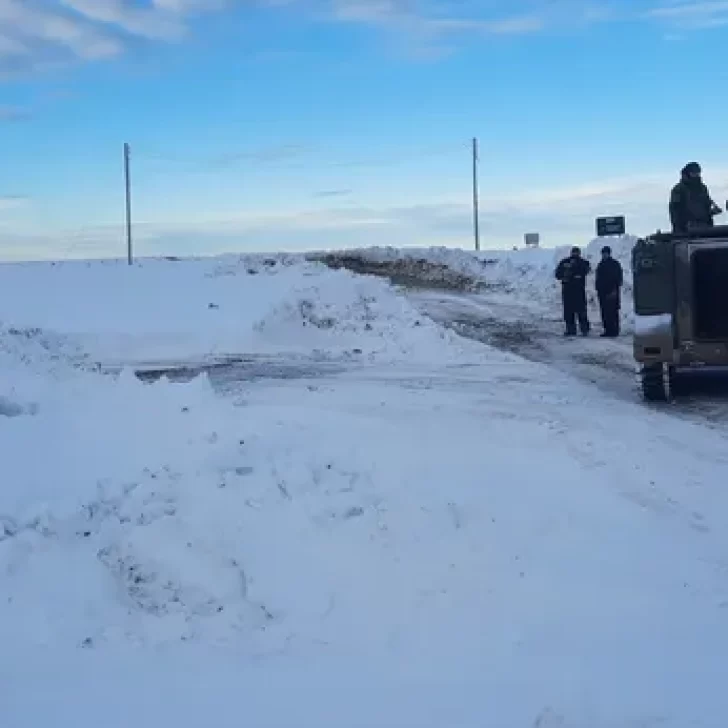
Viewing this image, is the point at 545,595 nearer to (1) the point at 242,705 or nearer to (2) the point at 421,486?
(2) the point at 421,486

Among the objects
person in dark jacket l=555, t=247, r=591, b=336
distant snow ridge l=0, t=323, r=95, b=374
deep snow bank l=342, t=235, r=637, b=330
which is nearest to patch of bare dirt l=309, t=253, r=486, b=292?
deep snow bank l=342, t=235, r=637, b=330

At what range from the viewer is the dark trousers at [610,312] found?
744 inches

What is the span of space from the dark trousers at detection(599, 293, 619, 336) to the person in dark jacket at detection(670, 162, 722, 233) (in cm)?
512

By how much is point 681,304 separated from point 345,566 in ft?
23.8

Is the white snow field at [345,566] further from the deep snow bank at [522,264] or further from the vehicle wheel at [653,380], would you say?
the deep snow bank at [522,264]

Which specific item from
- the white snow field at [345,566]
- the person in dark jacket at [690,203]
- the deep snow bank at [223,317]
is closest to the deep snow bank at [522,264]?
the deep snow bank at [223,317]

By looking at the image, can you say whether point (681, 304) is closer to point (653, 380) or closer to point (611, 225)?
point (653, 380)

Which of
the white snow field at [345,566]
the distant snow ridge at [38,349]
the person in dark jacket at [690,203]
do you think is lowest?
the white snow field at [345,566]

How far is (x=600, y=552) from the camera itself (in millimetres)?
6289

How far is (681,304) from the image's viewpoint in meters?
11.8

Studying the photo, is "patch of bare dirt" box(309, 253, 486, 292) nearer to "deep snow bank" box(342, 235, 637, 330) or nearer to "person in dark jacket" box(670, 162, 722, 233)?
"deep snow bank" box(342, 235, 637, 330)

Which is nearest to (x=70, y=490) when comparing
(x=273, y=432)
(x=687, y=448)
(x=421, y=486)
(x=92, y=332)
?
(x=273, y=432)

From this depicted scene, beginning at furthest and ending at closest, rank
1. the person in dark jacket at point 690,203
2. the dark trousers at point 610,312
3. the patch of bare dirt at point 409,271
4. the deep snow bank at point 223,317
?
1. the patch of bare dirt at point 409,271
2. the dark trousers at point 610,312
3. the deep snow bank at point 223,317
4. the person in dark jacket at point 690,203

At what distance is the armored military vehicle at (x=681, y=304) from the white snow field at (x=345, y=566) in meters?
2.02
